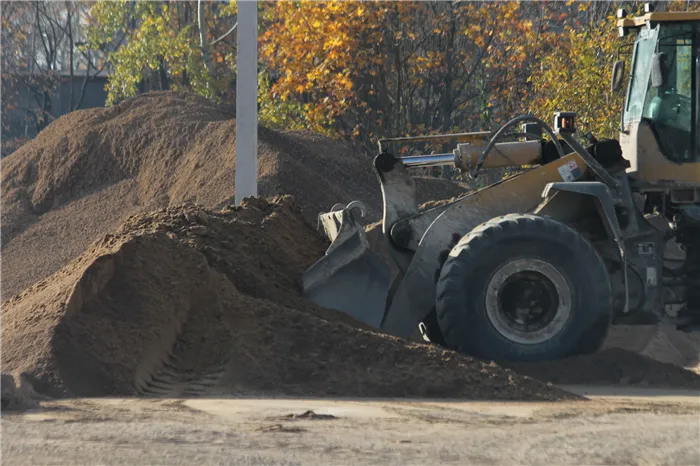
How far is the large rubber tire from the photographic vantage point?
9.47 m

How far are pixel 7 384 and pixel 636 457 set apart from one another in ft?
13.2

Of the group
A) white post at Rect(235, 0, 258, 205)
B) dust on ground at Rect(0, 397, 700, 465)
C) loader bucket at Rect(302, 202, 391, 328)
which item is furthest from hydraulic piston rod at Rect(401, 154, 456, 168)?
white post at Rect(235, 0, 258, 205)

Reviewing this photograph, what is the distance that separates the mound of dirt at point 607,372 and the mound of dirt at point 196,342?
919 mm

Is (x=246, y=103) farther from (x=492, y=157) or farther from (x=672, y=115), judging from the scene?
(x=672, y=115)

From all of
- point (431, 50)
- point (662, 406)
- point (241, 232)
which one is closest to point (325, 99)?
point (431, 50)

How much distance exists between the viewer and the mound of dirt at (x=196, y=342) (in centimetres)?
833

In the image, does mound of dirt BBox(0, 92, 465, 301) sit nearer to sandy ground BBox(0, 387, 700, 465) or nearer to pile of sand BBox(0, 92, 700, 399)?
pile of sand BBox(0, 92, 700, 399)

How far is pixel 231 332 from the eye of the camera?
8.94 m

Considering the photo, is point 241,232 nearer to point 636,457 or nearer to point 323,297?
point 323,297

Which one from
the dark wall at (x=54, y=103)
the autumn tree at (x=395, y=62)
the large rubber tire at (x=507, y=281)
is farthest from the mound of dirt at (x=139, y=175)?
the dark wall at (x=54, y=103)

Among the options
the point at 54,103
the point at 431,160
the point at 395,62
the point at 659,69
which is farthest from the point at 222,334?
the point at 54,103

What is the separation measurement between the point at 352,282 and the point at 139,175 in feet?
33.4

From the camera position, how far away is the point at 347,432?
22.0 feet

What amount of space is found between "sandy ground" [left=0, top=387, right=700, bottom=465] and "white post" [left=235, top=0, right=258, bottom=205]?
6.41m
